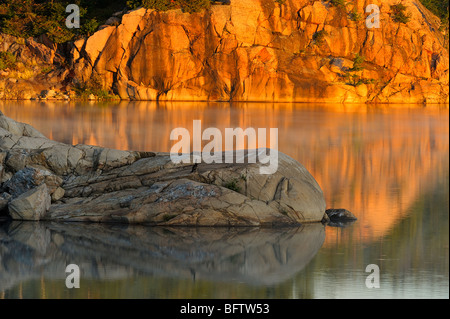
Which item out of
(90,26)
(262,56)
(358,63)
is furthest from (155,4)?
(358,63)

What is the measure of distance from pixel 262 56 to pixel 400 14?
1414 cm

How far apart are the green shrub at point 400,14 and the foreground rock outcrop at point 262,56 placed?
1.14ft

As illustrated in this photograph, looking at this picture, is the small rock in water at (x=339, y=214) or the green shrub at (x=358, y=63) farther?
the green shrub at (x=358, y=63)

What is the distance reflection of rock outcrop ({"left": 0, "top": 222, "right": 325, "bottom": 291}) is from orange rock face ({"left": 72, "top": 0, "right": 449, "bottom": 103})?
150 ft

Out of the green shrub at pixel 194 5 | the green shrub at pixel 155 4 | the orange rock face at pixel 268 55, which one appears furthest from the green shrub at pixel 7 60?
the green shrub at pixel 194 5

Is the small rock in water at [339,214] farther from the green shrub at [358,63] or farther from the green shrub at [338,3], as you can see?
the green shrub at [338,3]

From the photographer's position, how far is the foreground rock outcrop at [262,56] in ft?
187

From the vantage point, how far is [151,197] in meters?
12.8

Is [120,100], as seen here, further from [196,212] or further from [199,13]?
[196,212]

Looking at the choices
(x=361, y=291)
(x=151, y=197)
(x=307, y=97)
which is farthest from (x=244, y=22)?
(x=361, y=291)

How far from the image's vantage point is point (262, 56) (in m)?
59.3

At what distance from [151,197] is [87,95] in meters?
44.7

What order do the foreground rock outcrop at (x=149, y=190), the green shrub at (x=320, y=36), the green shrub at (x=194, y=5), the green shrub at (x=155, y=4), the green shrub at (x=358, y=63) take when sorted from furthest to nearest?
the green shrub at (x=320, y=36) < the green shrub at (x=358, y=63) < the green shrub at (x=194, y=5) < the green shrub at (x=155, y=4) < the foreground rock outcrop at (x=149, y=190)

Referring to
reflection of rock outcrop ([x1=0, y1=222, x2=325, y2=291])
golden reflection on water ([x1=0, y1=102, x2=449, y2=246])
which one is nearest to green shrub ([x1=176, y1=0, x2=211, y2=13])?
golden reflection on water ([x1=0, y1=102, x2=449, y2=246])
